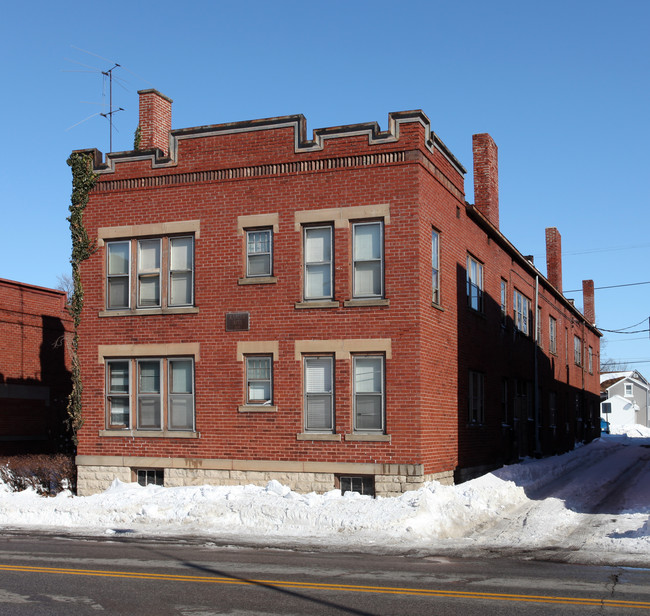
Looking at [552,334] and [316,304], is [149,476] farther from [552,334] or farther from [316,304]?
[552,334]

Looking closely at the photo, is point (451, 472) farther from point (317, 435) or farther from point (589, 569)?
point (589, 569)

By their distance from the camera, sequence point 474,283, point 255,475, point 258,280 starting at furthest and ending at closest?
point 474,283 < point 258,280 < point 255,475

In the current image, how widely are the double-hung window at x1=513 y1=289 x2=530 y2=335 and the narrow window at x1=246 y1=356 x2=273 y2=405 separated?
511 inches

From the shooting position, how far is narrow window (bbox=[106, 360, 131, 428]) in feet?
70.2

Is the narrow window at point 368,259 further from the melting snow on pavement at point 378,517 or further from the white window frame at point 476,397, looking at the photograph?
the white window frame at point 476,397

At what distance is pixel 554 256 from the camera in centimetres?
4369

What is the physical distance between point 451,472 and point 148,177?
35.9 ft

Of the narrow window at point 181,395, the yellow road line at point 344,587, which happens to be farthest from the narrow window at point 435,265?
the yellow road line at point 344,587

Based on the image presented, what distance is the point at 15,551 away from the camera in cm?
1352

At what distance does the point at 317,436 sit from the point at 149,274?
20.3 ft

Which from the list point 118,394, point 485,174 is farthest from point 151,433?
point 485,174

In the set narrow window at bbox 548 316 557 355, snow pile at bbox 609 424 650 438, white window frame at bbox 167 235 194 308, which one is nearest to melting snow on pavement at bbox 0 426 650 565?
white window frame at bbox 167 235 194 308

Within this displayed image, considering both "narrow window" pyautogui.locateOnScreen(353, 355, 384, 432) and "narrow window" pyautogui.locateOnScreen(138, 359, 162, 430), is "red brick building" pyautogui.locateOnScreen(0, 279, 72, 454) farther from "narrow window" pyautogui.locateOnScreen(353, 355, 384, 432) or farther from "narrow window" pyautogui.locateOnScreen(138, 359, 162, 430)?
"narrow window" pyautogui.locateOnScreen(353, 355, 384, 432)

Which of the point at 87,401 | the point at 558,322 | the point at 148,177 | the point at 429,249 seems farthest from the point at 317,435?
the point at 558,322
